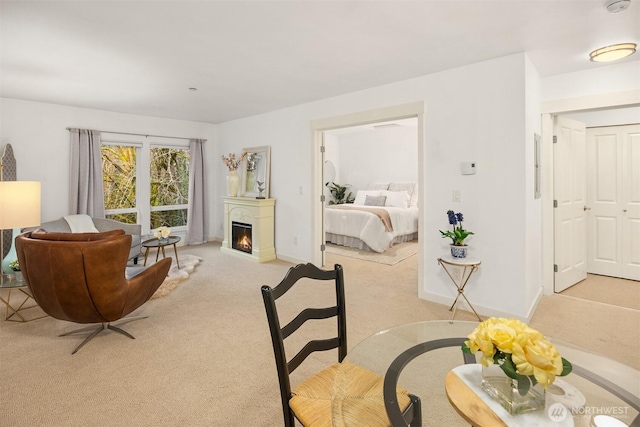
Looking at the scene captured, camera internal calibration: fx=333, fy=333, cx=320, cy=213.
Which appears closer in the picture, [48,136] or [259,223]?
[48,136]

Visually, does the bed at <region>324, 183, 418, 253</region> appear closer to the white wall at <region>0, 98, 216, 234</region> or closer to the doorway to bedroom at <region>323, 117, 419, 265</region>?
the doorway to bedroom at <region>323, 117, 419, 265</region>

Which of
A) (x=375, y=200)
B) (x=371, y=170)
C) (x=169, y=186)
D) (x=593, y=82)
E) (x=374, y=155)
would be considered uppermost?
(x=374, y=155)

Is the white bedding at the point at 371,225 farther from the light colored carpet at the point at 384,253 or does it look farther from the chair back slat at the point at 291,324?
the chair back slat at the point at 291,324

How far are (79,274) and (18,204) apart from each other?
1297mm

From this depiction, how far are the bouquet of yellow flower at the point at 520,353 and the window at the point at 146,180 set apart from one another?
6.36 metres

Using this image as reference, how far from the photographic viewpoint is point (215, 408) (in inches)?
76.0

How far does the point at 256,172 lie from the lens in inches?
235

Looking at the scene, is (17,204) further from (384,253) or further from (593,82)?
(593,82)

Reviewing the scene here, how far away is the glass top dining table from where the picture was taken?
3.43ft

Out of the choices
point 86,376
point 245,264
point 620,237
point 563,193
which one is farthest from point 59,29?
point 620,237

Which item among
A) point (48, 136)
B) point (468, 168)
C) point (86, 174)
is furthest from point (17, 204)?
point (468, 168)

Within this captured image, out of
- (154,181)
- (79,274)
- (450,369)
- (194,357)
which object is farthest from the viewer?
(154,181)

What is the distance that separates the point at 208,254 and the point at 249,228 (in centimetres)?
94

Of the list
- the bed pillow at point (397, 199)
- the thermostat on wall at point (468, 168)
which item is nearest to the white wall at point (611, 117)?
the thermostat on wall at point (468, 168)
